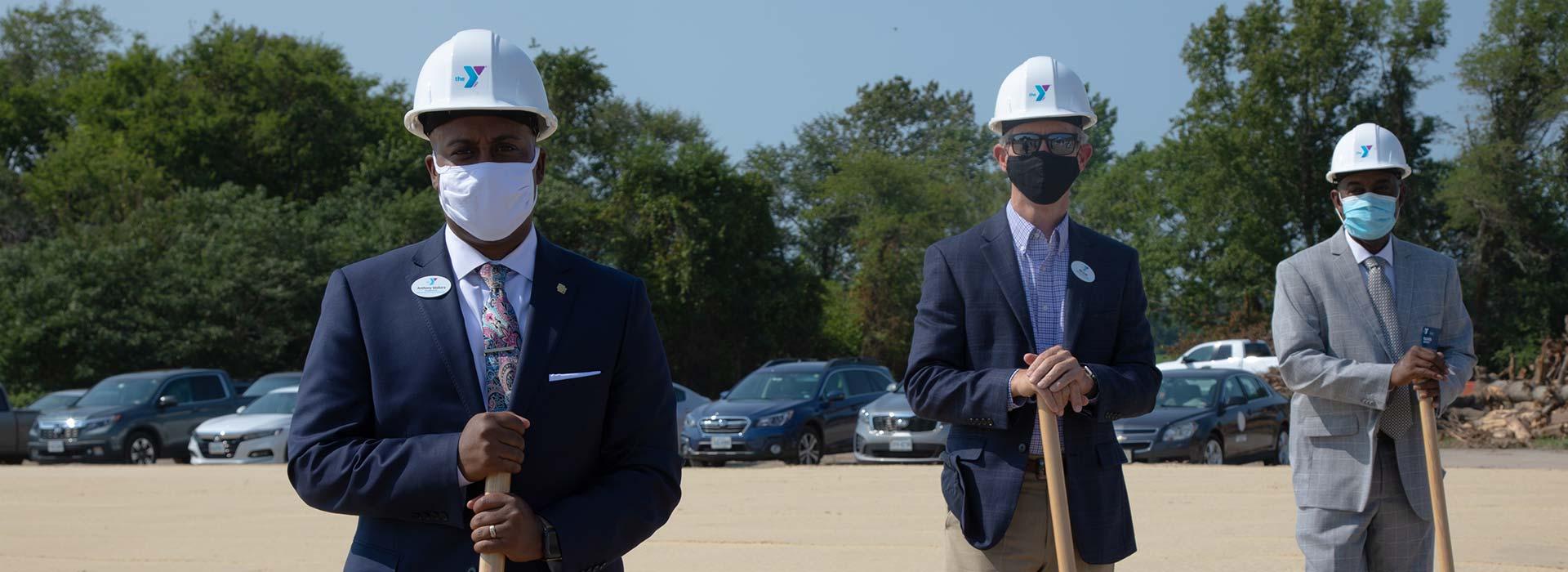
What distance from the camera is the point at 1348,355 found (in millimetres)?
5312

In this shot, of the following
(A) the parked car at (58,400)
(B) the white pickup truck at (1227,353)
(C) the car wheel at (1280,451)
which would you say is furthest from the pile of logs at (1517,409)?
(A) the parked car at (58,400)

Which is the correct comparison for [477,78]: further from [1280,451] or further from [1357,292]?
[1280,451]

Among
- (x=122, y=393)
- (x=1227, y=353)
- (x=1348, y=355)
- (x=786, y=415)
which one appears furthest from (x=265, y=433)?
(x=1227, y=353)

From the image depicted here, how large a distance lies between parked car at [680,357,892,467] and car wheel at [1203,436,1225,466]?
5.52m

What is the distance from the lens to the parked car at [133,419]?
24.0 meters

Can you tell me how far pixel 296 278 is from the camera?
38594 mm

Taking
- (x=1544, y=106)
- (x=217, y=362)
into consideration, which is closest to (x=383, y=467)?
(x=217, y=362)

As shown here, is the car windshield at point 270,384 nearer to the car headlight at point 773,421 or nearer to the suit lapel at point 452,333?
the car headlight at point 773,421

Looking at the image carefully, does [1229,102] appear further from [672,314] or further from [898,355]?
[672,314]

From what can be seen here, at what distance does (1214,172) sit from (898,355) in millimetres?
14772

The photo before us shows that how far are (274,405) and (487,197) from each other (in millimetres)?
21768

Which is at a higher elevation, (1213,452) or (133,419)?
(133,419)

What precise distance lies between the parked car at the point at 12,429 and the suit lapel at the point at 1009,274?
25593 mm

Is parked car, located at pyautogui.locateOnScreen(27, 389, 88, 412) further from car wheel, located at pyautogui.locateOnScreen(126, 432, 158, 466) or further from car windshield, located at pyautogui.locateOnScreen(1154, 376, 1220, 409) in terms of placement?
car windshield, located at pyautogui.locateOnScreen(1154, 376, 1220, 409)
